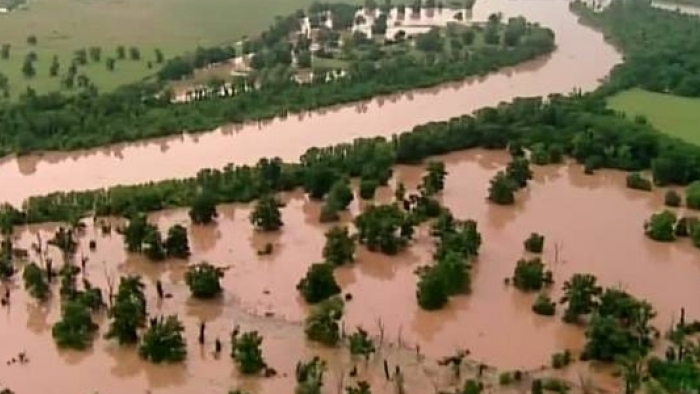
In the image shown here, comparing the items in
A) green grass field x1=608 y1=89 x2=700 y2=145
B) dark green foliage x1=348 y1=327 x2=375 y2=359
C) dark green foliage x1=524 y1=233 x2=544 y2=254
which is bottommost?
dark green foliage x1=348 y1=327 x2=375 y2=359

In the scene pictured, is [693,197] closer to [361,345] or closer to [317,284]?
[317,284]

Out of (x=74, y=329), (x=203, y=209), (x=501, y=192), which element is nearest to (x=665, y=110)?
(x=501, y=192)

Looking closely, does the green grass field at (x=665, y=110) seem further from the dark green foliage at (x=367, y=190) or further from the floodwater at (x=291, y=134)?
the dark green foliage at (x=367, y=190)

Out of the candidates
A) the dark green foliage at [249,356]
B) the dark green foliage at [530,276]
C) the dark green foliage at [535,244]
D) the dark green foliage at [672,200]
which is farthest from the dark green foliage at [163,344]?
the dark green foliage at [672,200]

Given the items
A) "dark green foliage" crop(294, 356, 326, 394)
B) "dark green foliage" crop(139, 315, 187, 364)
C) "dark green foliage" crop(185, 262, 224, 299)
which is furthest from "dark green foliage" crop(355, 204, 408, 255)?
"dark green foliage" crop(139, 315, 187, 364)

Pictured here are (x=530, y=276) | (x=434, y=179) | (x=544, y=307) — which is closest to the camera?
(x=544, y=307)

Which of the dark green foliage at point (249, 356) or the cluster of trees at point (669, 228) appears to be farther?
the cluster of trees at point (669, 228)

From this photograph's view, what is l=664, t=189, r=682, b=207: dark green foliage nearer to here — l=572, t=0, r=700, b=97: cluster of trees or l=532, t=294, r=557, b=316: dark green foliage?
l=532, t=294, r=557, b=316: dark green foliage
